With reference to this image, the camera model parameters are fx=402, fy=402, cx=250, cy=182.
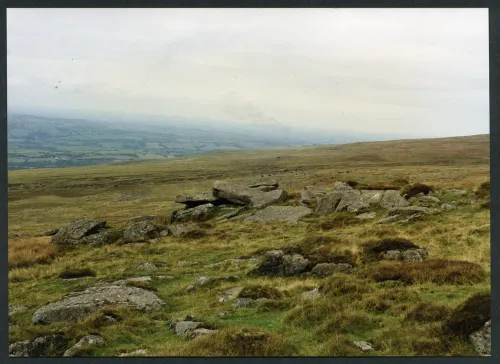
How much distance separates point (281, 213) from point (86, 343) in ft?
77.5

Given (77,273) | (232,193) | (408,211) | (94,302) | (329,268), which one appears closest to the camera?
(94,302)

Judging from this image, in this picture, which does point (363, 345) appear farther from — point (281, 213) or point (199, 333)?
point (281, 213)

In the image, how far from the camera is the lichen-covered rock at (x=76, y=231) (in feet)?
97.8

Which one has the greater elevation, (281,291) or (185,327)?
(281,291)

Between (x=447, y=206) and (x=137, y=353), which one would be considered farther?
(x=447, y=206)

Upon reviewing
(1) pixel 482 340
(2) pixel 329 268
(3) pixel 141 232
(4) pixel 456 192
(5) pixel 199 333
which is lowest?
(3) pixel 141 232

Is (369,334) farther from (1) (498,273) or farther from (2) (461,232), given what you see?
(2) (461,232)

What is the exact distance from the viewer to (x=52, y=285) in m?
18.8

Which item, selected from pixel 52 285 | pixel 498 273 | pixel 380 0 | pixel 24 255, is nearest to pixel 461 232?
Result: pixel 498 273

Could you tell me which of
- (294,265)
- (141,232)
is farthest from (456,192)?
(141,232)

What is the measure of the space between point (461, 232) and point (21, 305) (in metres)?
20.5

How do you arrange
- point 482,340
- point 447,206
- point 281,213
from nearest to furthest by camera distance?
point 482,340 → point 447,206 → point 281,213

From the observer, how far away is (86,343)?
453 inches

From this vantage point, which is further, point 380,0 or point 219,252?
point 219,252
